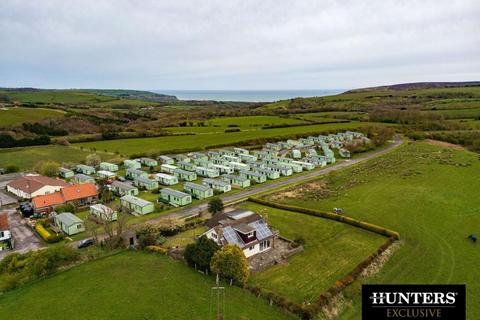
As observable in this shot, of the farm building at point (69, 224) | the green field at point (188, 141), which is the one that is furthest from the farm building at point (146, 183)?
the green field at point (188, 141)

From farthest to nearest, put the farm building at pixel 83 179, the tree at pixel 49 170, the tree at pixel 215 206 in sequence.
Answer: the tree at pixel 49 170 → the farm building at pixel 83 179 → the tree at pixel 215 206

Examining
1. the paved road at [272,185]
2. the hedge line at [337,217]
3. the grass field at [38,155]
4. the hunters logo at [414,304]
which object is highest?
the hunters logo at [414,304]

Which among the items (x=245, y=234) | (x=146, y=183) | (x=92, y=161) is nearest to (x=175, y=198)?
(x=146, y=183)

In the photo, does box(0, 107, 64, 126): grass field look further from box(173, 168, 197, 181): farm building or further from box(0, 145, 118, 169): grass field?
box(173, 168, 197, 181): farm building

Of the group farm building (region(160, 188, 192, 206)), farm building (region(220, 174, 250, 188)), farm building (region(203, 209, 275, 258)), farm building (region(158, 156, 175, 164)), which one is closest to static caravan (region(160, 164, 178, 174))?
farm building (region(158, 156, 175, 164))

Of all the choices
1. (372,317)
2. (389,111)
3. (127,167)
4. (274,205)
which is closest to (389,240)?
(274,205)

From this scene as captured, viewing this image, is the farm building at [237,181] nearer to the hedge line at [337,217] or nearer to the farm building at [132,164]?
the hedge line at [337,217]
